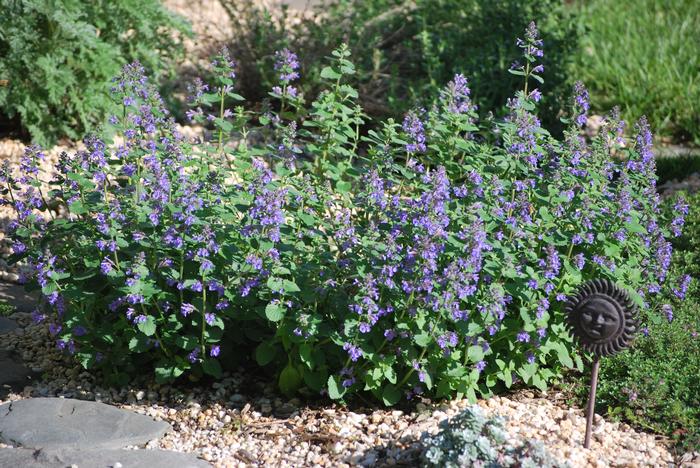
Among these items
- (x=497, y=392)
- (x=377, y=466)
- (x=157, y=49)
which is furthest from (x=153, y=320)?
(x=157, y=49)

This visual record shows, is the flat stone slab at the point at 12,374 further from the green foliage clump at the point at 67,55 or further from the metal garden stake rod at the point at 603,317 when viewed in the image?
the metal garden stake rod at the point at 603,317

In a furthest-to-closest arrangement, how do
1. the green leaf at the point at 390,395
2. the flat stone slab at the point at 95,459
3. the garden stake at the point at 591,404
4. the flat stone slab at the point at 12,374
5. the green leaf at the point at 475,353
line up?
1. the flat stone slab at the point at 12,374
2. the green leaf at the point at 390,395
3. the green leaf at the point at 475,353
4. the garden stake at the point at 591,404
5. the flat stone slab at the point at 95,459

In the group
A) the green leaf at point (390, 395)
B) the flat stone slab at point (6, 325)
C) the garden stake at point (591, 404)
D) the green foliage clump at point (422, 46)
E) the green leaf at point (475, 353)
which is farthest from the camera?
the green foliage clump at point (422, 46)

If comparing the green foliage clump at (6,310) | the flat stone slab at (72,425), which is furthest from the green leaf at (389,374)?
the green foliage clump at (6,310)

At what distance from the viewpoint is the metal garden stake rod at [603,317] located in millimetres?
3240

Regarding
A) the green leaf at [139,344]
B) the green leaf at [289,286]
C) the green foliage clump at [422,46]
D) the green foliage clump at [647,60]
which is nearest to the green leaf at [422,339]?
the green leaf at [289,286]

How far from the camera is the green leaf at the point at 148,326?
3496 mm

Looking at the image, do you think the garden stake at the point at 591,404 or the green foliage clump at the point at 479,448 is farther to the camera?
the garden stake at the point at 591,404

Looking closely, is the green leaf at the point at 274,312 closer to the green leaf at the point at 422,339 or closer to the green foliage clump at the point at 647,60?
the green leaf at the point at 422,339

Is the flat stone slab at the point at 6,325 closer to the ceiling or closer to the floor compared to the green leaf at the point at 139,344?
closer to the floor

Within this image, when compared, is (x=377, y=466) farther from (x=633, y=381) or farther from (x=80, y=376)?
(x=80, y=376)

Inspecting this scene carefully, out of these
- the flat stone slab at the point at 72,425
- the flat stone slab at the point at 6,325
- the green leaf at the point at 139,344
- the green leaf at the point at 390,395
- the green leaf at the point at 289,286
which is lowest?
the flat stone slab at the point at 72,425

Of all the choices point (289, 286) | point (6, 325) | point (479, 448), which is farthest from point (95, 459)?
point (6, 325)

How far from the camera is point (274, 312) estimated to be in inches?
135
